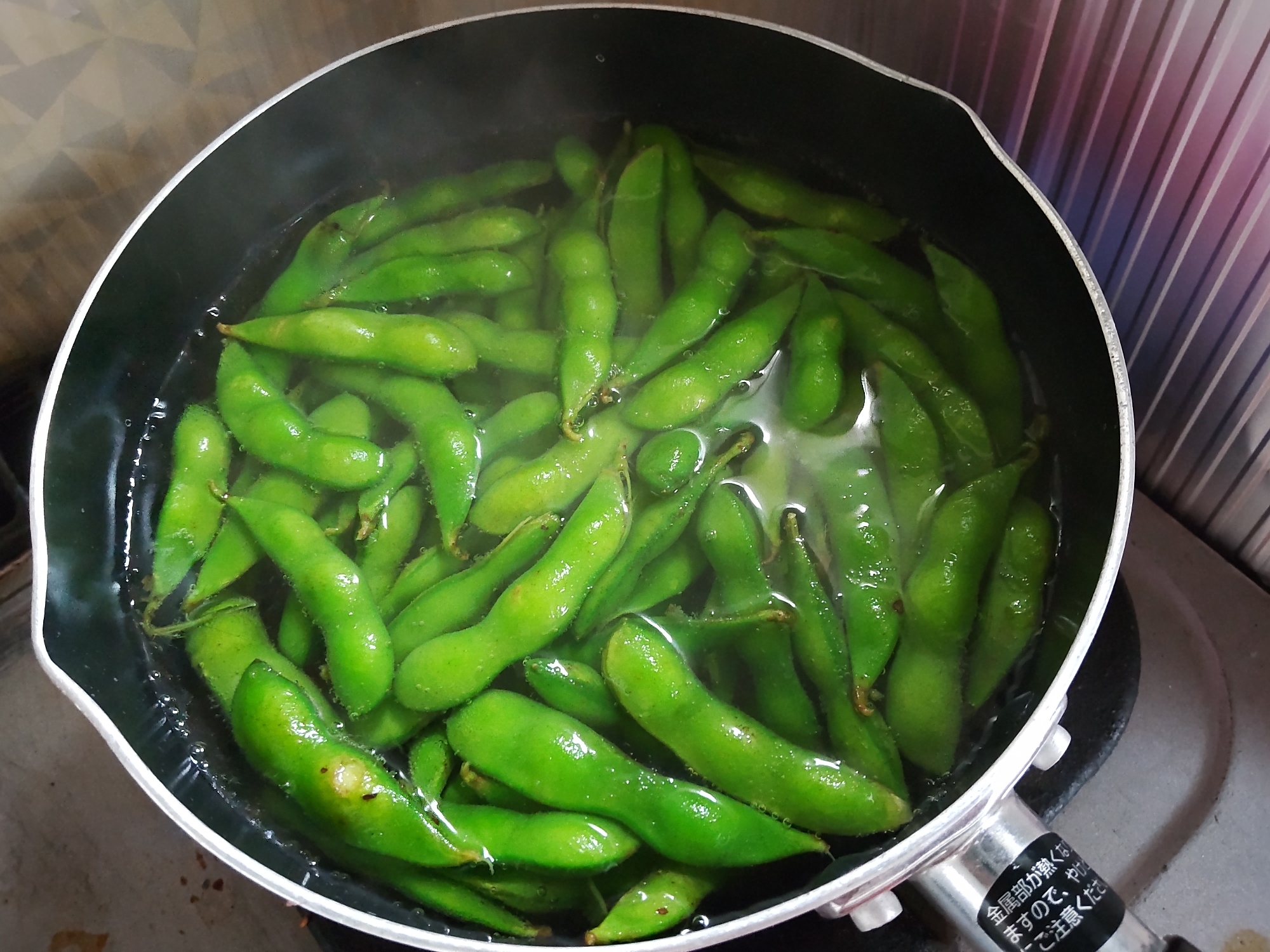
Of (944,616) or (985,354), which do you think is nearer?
(944,616)

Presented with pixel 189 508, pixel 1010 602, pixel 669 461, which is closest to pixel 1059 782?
pixel 1010 602

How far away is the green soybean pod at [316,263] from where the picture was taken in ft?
4.25

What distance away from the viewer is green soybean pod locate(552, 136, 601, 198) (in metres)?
1.39

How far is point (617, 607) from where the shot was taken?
1.05 metres

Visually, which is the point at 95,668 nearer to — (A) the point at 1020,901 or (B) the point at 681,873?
(B) the point at 681,873

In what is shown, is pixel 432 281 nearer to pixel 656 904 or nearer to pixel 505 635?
pixel 505 635

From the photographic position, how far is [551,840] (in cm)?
89

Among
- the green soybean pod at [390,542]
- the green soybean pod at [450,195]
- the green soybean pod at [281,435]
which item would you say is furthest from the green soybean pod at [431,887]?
the green soybean pod at [450,195]

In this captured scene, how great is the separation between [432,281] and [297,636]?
50cm

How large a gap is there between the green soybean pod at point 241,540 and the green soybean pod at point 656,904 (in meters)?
0.57

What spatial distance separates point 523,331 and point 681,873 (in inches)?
26.7

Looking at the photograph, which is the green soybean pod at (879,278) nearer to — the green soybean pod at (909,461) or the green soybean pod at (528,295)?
the green soybean pod at (909,461)

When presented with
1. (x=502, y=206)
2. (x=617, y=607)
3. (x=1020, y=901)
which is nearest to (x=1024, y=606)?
(x=1020, y=901)

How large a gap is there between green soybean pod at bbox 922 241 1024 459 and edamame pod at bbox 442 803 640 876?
621 millimetres
